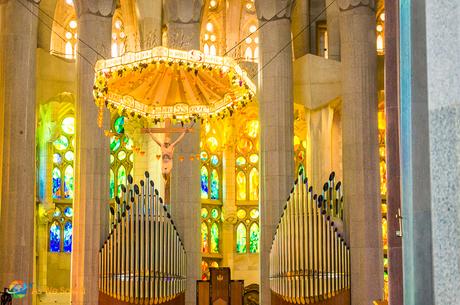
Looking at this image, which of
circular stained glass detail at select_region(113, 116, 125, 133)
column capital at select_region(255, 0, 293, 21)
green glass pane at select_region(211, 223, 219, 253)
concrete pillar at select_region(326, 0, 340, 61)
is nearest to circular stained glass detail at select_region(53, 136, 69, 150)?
circular stained glass detail at select_region(113, 116, 125, 133)

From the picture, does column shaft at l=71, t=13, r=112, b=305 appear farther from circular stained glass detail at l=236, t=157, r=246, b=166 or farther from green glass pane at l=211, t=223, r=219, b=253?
circular stained glass detail at l=236, t=157, r=246, b=166

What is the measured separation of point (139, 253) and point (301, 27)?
966 centimetres

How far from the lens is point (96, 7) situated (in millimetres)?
26188

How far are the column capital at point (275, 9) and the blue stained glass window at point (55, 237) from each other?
9639 millimetres

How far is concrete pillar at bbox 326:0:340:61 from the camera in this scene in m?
28.4

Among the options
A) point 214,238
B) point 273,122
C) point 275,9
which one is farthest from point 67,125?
point 275,9

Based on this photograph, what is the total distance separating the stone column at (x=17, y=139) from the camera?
23719mm

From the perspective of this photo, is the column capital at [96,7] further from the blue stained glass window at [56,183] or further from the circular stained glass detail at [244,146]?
the circular stained glass detail at [244,146]

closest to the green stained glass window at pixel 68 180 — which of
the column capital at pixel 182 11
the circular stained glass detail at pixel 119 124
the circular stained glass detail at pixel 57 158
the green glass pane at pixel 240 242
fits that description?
the circular stained glass detail at pixel 57 158

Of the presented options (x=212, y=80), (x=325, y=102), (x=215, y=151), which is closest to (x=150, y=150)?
(x=215, y=151)

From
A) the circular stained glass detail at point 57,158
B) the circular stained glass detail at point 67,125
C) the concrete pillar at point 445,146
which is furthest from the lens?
the circular stained glass detail at point 67,125

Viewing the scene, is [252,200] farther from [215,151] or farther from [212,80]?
[212,80]

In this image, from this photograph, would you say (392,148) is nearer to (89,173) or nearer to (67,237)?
(89,173)

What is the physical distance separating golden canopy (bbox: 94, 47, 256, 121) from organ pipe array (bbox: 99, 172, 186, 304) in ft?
6.53
